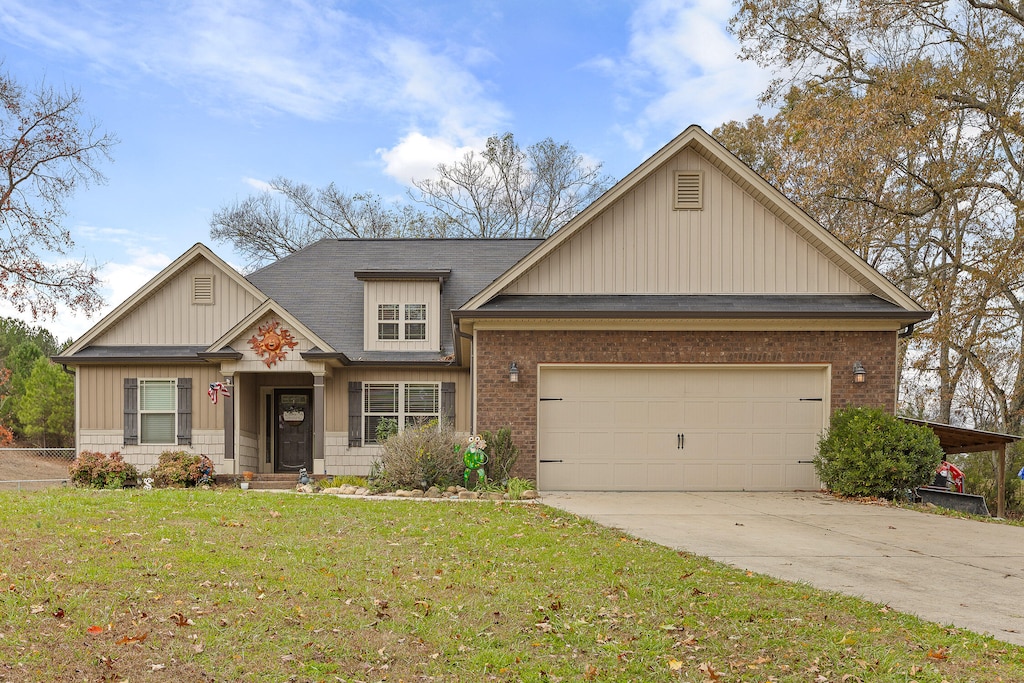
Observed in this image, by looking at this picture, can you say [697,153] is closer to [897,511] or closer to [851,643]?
[897,511]

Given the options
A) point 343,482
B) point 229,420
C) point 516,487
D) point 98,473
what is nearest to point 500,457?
point 516,487

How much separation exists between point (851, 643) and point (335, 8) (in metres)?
16.1

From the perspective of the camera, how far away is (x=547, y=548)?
8.22 m

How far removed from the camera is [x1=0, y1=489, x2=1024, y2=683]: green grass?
500 cm

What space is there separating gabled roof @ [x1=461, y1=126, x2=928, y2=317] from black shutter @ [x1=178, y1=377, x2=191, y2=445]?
25.0ft

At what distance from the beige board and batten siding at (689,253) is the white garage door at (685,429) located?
58.7 inches

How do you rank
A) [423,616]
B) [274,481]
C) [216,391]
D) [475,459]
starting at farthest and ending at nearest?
[274,481] → [216,391] → [475,459] → [423,616]

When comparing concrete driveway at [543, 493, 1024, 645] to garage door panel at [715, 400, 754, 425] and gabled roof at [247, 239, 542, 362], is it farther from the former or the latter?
gabled roof at [247, 239, 542, 362]

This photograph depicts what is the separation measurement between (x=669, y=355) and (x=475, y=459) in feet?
12.2

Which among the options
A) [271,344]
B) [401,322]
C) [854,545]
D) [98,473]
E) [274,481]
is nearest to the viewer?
[854,545]

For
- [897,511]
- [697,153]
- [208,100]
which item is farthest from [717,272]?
[208,100]

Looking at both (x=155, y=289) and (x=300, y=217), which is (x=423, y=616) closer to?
(x=155, y=289)

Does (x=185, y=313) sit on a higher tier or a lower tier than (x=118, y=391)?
higher

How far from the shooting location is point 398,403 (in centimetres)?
1802
